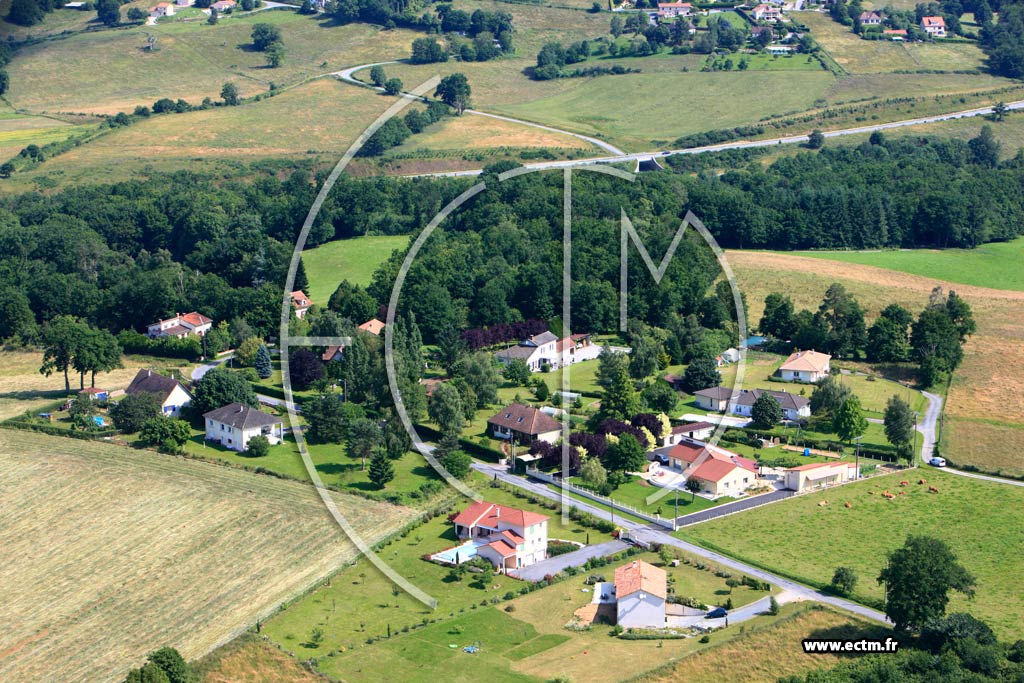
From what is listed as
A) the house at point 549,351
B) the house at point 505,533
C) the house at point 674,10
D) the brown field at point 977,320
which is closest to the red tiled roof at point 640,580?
the house at point 505,533

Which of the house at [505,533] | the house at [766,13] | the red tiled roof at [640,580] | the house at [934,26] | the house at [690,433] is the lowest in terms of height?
the house at [690,433]

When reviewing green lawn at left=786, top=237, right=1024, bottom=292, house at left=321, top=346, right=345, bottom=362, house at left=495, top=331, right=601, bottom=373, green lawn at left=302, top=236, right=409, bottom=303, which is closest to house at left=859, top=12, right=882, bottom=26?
green lawn at left=786, top=237, right=1024, bottom=292

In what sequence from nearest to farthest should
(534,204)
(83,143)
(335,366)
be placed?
(335,366) → (534,204) → (83,143)

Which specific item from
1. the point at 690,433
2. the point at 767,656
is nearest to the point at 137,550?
the point at 767,656

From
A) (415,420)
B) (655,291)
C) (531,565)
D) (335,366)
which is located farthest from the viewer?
(655,291)

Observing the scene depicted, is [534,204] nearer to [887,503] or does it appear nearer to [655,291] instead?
[655,291]

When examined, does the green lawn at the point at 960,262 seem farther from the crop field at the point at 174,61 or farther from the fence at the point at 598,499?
the crop field at the point at 174,61

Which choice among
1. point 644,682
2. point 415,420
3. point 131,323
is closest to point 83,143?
point 131,323

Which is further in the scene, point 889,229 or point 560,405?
point 889,229
